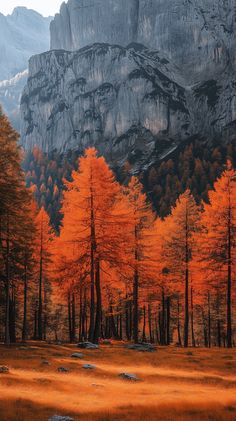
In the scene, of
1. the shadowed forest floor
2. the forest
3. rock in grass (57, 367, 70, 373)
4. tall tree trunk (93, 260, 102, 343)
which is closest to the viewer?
the shadowed forest floor

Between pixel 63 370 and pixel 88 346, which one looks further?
pixel 88 346

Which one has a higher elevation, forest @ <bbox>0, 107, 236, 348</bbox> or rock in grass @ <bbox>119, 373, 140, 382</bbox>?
forest @ <bbox>0, 107, 236, 348</bbox>

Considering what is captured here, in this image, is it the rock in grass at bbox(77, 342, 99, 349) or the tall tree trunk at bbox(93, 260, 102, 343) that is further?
the tall tree trunk at bbox(93, 260, 102, 343)

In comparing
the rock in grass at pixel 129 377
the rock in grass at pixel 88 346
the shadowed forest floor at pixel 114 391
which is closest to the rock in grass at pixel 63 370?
the shadowed forest floor at pixel 114 391

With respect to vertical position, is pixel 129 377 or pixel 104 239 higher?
pixel 104 239

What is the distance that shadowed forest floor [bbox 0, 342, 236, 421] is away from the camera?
31.7 feet

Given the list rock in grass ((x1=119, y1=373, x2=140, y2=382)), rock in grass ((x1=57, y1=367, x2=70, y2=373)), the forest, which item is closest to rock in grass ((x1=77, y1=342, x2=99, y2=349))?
the forest

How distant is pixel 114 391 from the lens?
1188 cm

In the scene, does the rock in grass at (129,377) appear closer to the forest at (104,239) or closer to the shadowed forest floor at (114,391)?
the shadowed forest floor at (114,391)

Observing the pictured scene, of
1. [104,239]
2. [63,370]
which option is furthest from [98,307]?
[63,370]

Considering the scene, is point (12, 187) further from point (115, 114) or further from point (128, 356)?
point (115, 114)

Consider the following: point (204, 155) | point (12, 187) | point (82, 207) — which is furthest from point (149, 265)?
point (204, 155)

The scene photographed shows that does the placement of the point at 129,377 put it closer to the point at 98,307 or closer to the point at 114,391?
the point at 114,391

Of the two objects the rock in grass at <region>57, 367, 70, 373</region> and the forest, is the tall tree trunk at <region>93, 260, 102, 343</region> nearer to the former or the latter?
the forest
